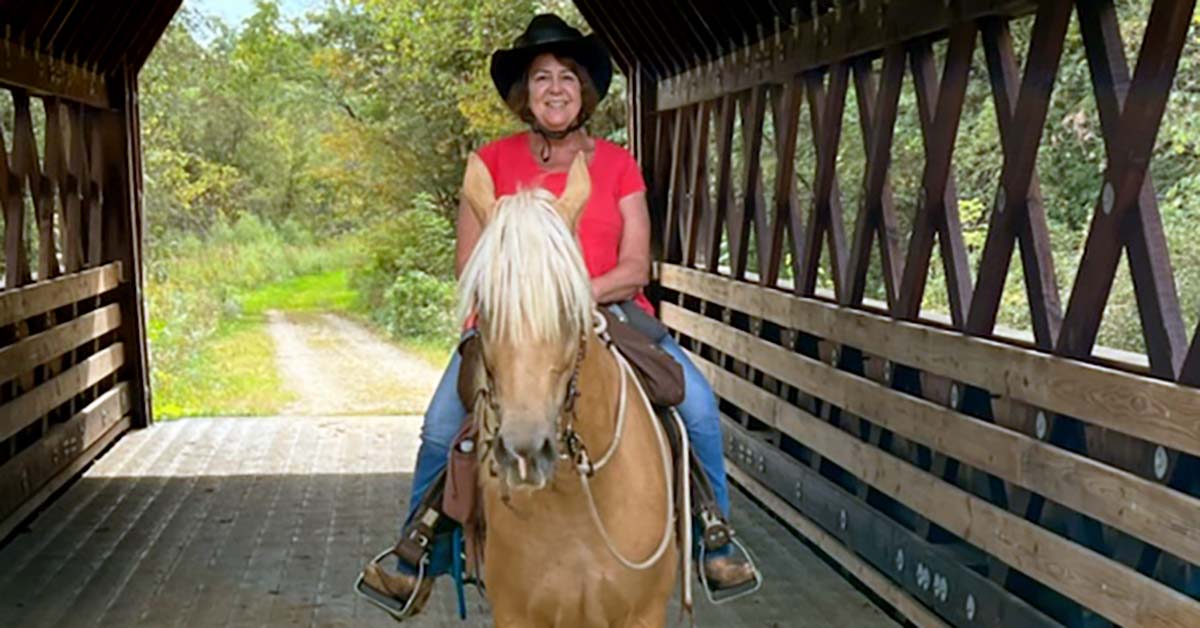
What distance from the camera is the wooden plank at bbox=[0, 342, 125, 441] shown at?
708cm

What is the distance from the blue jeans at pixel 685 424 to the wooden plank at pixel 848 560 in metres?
1.64

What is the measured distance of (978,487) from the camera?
4.99 metres

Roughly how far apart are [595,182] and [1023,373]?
1485 mm

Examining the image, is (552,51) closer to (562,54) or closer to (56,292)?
(562,54)

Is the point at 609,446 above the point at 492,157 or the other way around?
the other way around

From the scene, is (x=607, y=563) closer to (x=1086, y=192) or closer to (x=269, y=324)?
(x=1086, y=192)

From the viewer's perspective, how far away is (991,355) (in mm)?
4652

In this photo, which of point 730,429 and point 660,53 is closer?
point 730,429

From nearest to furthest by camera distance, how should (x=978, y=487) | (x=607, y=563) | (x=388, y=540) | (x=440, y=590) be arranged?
1. (x=607, y=563)
2. (x=978, y=487)
3. (x=440, y=590)
4. (x=388, y=540)

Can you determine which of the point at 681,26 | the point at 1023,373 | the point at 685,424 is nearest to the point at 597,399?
the point at 685,424

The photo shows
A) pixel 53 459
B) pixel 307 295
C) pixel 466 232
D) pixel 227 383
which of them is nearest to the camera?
pixel 466 232

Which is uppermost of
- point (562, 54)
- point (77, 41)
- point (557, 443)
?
point (77, 41)

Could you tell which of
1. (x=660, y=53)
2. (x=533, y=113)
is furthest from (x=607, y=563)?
(x=660, y=53)

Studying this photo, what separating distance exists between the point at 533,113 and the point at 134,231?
23.0 feet
